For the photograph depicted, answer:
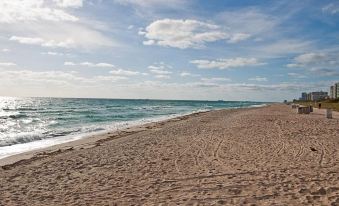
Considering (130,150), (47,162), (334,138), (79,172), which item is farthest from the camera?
(334,138)

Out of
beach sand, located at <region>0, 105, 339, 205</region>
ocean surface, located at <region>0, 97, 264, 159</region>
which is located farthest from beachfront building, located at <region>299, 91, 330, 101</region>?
beach sand, located at <region>0, 105, 339, 205</region>

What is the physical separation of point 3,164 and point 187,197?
7.35 metres

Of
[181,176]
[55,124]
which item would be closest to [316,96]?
[55,124]

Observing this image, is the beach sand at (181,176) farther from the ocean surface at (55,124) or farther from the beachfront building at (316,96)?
the beachfront building at (316,96)

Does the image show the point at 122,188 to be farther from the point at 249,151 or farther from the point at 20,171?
the point at 249,151

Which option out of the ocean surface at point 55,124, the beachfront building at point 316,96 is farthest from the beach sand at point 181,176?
the beachfront building at point 316,96

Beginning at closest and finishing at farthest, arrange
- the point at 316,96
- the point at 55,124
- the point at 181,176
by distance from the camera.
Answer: the point at 181,176
the point at 55,124
the point at 316,96

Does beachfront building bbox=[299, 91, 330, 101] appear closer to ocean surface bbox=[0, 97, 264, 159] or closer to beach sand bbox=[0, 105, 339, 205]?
ocean surface bbox=[0, 97, 264, 159]

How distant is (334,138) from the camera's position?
15531 mm

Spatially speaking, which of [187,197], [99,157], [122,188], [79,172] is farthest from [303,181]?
[99,157]

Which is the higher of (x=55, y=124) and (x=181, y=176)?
(x=181, y=176)

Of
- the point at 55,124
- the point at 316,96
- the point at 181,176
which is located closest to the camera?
the point at 181,176

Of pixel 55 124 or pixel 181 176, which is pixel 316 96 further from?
pixel 181 176

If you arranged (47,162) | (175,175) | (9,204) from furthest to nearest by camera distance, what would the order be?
(47,162), (175,175), (9,204)
